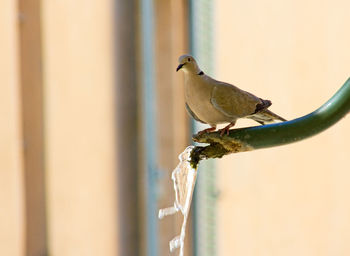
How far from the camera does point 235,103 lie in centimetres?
129

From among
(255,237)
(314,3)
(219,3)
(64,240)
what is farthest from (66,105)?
(314,3)

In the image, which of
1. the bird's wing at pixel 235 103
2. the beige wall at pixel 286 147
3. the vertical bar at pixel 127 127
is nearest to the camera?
the bird's wing at pixel 235 103

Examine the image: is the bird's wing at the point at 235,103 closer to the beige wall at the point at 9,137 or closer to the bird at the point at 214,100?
the bird at the point at 214,100

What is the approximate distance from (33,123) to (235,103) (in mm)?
1279

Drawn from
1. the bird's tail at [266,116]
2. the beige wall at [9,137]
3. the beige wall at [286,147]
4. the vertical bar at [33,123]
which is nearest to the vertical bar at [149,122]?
the beige wall at [286,147]

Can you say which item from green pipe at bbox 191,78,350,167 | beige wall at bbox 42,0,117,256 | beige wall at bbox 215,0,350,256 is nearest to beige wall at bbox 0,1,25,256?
beige wall at bbox 42,0,117,256

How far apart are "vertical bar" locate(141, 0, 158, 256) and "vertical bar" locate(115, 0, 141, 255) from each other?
1.8 inches

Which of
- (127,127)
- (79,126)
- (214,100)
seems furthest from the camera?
(127,127)

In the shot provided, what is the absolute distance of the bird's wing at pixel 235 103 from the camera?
1.28 m

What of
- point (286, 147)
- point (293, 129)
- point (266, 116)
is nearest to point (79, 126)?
point (286, 147)

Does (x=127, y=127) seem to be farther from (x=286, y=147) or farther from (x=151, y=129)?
(x=286, y=147)

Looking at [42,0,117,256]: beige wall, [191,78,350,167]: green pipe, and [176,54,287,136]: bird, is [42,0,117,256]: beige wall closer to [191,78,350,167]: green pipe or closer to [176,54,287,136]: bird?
[176,54,287,136]: bird

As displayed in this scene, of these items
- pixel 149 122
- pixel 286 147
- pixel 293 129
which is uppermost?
pixel 149 122

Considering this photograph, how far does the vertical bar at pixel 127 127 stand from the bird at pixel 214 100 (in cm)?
151
